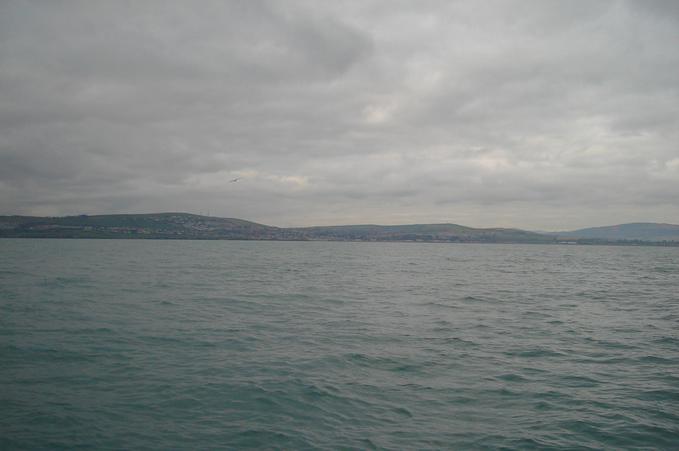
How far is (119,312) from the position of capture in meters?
25.0

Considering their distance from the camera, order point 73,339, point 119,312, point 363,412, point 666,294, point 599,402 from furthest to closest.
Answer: point 666,294
point 119,312
point 73,339
point 599,402
point 363,412

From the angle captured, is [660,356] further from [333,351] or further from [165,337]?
[165,337]

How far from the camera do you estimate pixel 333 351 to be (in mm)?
17297

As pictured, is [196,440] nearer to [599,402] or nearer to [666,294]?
[599,402]

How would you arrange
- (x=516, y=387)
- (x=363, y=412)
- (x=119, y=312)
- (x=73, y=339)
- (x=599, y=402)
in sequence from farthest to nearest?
(x=119, y=312)
(x=73, y=339)
(x=516, y=387)
(x=599, y=402)
(x=363, y=412)

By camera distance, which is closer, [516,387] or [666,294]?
[516,387]

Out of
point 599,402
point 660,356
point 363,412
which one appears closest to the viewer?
point 363,412

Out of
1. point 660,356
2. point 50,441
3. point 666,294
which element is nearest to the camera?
point 50,441

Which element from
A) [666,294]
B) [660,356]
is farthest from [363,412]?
[666,294]

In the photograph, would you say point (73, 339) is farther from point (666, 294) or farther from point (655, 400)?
point (666, 294)

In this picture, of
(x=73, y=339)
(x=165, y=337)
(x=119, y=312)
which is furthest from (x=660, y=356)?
(x=119, y=312)

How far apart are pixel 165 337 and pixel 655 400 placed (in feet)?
59.9

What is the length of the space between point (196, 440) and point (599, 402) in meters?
11.0

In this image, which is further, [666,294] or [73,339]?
[666,294]
